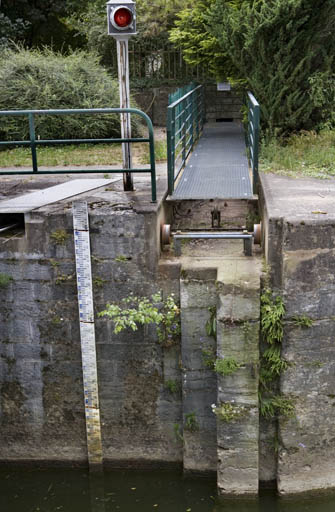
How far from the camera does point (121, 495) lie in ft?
21.9

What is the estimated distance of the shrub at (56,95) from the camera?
13.1 metres

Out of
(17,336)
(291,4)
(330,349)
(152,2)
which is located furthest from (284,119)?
(152,2)

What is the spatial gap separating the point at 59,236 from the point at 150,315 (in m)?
1.31

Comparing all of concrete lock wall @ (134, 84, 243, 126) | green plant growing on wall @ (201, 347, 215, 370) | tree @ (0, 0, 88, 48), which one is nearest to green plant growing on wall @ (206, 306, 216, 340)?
green plant growing on wall @ (201, 347, 215, 370)

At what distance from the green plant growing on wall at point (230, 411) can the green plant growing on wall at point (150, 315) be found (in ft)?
2.94

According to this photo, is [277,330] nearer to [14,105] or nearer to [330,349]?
[330,349]

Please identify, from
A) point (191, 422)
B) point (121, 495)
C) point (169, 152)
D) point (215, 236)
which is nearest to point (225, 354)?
point (191, 422)

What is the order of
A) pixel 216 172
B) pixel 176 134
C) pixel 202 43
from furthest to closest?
pixel 202 43 → pixel 216 172 → pixel 176 134

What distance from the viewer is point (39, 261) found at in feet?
21.6

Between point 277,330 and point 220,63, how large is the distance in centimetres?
856

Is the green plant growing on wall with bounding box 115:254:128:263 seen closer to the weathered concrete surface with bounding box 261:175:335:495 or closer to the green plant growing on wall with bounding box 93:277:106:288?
the green plant growing on wall with bounding box 93:277:106:288

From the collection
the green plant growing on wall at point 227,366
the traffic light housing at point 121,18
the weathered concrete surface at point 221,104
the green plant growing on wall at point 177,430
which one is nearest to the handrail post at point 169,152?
the traffic light housing at point 121,18

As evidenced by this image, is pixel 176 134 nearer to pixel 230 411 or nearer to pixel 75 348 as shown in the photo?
pixel 75 348

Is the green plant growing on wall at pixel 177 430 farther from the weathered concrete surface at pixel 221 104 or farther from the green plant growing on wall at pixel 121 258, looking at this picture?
the weathered concrete surface at pixel 221 104
